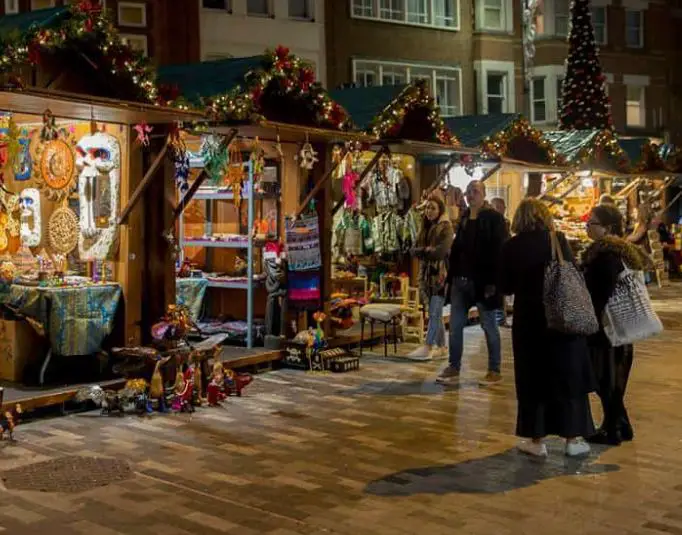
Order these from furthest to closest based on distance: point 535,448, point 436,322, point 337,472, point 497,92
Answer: point 497,92 < point 436,322 < point 535,448 < point 337,472

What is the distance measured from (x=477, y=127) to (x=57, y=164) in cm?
741

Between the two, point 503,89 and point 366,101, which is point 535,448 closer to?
point 366,101

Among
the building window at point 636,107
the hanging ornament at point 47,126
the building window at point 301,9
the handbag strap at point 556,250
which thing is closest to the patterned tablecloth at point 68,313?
the hanging ornament at point 47,126

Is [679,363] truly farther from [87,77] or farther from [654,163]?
[654,163]

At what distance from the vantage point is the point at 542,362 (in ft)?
23.3

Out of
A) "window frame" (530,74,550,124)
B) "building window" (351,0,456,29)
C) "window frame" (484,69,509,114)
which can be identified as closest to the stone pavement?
"building window" (351,0,456,29)

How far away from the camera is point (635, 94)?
1296 inches

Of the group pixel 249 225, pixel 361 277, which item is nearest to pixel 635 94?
pixel 361 277

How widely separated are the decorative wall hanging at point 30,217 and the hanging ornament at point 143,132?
146 centimetres

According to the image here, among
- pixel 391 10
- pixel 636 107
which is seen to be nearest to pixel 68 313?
pixel 391 10

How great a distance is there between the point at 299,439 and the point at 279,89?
434 cm

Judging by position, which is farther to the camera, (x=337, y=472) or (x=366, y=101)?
(x=366, y=101)

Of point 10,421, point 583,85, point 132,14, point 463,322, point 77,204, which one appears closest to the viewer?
point 10,421

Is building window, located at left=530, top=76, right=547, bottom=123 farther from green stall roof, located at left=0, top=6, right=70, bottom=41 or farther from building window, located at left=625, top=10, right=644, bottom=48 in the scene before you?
green stall roof, located at left=0, top=6, right=70, bottom=41
